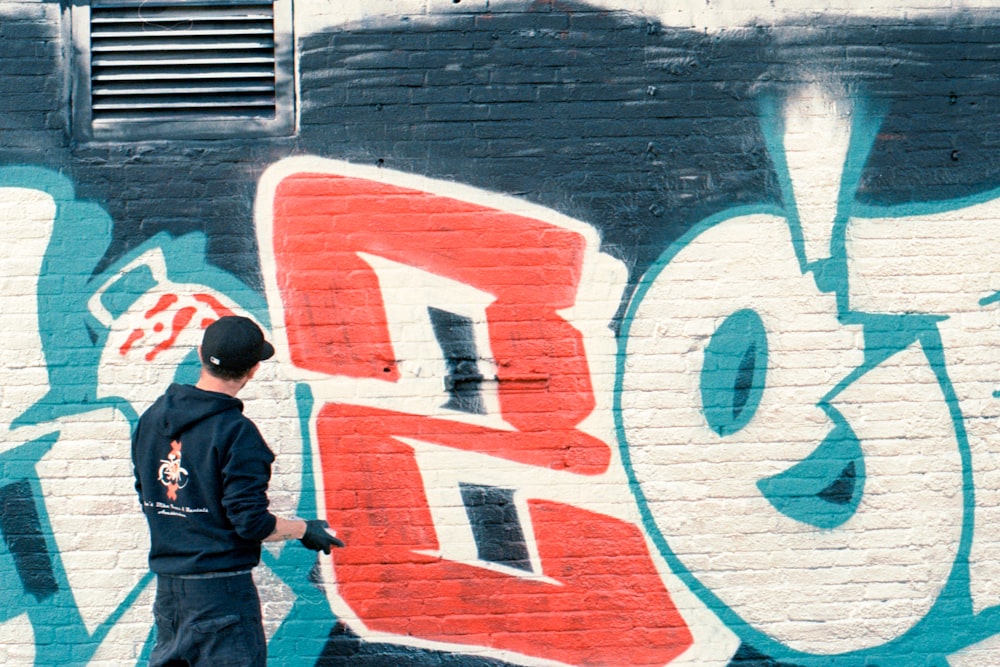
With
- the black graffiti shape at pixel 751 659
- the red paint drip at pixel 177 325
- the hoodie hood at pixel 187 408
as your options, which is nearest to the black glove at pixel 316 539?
the hoodie hood at pixel 187 408

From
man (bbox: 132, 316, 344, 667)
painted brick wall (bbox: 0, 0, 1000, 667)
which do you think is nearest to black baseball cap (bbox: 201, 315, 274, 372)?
man (bbox: 132, 316, 344, 667)

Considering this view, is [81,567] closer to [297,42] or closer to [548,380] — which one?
[548,380]

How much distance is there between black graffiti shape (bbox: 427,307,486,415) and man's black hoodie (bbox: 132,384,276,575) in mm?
1163

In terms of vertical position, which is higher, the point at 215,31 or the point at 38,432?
the point at 215,31

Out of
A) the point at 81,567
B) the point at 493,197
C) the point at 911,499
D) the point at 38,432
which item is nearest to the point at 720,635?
the point at 911,499

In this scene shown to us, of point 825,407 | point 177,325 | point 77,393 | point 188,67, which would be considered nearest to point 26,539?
point 77,393

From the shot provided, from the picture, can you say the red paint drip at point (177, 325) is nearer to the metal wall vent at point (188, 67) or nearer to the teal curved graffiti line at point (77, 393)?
the teal curved graffiti line at point (77, 393)

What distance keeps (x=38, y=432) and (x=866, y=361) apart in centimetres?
347

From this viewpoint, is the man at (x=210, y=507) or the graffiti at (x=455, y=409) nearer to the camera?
the man at (x=210, y=507)

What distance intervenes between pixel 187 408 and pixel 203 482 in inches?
9.5

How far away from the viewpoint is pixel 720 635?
427cm

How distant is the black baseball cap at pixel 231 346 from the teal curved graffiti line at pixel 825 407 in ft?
5.79

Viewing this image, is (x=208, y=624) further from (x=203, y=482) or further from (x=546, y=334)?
(x=546, y=334)

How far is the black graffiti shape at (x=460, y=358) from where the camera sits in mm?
4266
